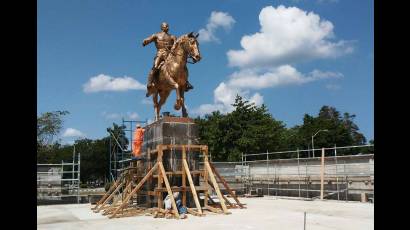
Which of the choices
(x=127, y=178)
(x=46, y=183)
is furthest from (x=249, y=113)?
(x=127, y=178)

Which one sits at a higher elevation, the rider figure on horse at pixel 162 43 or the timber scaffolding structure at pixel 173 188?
the rider figure on horse at pixel 162 43

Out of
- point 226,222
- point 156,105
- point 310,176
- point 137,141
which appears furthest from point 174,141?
point 310,176

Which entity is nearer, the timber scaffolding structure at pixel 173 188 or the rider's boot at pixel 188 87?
the timber scaffolding structure at pixel 173 188

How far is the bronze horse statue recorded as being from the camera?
13.5m

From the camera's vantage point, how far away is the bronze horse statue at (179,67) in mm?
13492

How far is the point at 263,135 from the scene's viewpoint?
141ft

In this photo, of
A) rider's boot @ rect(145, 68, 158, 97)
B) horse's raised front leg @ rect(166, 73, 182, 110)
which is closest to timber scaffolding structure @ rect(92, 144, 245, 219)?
horse's raised front leg @ rect(166, 73, 182, 110)

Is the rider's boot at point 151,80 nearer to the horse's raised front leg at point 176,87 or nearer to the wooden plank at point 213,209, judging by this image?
the horse's raised front leg at point 176,87

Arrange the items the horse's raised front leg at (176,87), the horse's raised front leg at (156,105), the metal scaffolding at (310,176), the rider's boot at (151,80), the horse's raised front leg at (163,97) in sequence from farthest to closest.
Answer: the metal scaffolding at (310,176) → the horse's raised front leg at (156,105) → the horse's raised front leg at (163,97) → the rider's boot at (151,80) → the horse's raised front leg at (176,87)

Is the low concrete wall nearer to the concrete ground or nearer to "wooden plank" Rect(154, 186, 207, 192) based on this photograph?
the concrete ground

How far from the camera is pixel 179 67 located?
45.4ft

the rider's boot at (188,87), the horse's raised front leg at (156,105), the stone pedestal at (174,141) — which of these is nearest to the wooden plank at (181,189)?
the stone pedestal at (174,141)

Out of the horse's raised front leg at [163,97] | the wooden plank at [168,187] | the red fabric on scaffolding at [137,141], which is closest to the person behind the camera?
the wooden plank at [168,187]

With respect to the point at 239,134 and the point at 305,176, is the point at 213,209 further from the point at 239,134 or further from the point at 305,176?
the point at 239,134
